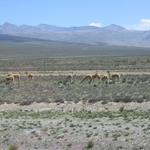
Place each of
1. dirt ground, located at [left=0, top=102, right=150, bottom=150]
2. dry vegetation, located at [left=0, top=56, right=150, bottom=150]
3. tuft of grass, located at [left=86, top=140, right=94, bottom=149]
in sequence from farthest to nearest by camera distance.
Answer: dry vegetation, located at [left=0, top=56, right=150, bottom=150], dirt ground, located at [left=0, top=102, right=150, bottom=150], tuft of grass, located at [left=86, top=140, right=94, bottom=149]

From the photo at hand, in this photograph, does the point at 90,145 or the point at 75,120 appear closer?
the point at 90,145

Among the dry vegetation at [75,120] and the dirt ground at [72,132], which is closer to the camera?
the dirt ground at [72,132]

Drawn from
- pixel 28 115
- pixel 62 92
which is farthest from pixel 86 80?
pixel 28 115

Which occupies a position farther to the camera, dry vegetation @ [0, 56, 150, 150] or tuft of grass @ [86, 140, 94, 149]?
dry vegetation @ [0, 56, 150, 150]

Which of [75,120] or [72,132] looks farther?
[75,120]

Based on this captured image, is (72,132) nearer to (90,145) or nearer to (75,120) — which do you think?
(90,145)

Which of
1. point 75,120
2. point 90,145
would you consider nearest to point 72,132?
point 90,145

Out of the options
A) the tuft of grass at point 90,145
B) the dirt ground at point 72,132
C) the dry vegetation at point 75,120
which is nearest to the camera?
the tuft of grass at point 90,145

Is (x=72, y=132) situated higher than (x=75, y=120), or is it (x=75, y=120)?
(x=72, y=132)

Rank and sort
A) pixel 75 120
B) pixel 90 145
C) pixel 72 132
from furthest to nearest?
1. pixel 75 120
2. pixel 72 132
3. pixel 90 145

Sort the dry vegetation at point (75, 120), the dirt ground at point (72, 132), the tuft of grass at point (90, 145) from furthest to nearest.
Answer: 1. the dry vegetation at point (75, 120)
2. the dirt ground at point (72, 132)
3. the tuft of grass at point (90, 145)

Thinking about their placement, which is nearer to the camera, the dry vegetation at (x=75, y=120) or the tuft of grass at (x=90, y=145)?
the tuft of grass at (x=90, y=145)

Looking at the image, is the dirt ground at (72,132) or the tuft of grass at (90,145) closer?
the tuft of grass at (90,145)

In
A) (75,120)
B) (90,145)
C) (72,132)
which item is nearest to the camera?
(90,145)
